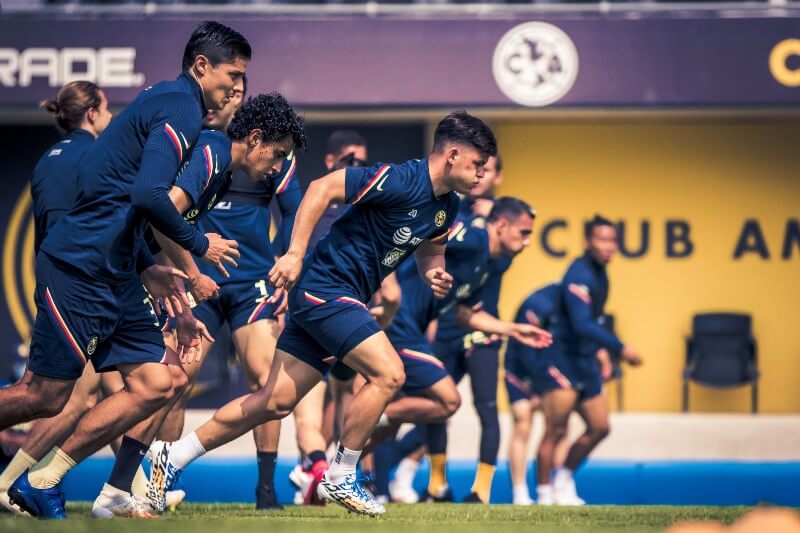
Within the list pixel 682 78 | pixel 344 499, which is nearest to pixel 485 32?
pixel 682 78

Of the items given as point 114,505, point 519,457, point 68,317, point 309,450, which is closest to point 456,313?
point 309,450

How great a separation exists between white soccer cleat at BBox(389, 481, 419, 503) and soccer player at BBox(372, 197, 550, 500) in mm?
852

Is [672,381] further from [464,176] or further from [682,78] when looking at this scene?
[464,176]

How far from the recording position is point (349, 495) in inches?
214

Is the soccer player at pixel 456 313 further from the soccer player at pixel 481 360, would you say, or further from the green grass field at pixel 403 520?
the green grass field at pixel 403 520

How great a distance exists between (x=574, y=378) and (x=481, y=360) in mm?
1094

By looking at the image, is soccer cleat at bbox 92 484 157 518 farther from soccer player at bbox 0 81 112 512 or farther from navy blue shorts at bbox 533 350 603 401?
navy blue shorts at bbox 533 350 603 401

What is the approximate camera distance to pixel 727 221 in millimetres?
13883

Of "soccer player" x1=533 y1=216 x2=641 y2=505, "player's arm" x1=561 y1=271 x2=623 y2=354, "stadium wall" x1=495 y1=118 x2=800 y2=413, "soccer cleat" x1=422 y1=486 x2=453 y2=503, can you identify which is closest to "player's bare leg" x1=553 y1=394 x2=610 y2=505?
"soccer player" x1=533 y1=216 x2=641 y2=505

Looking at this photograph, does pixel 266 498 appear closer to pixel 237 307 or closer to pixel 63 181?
pixel 237 307

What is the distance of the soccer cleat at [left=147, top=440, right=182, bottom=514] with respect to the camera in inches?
226

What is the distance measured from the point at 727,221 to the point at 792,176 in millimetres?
782

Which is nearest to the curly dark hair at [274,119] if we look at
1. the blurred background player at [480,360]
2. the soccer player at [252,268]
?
the soccer player at [252,268]

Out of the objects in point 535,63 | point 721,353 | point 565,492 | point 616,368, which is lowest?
point 565,492
